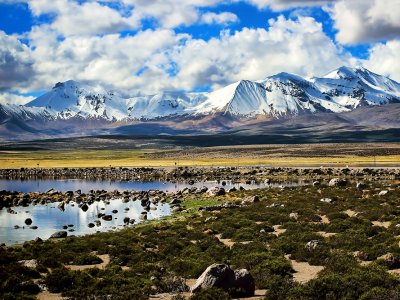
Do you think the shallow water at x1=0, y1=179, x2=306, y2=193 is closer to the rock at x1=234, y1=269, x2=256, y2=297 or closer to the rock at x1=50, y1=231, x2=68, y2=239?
the rock at x1=50, y1=231, x2=68, y2=239

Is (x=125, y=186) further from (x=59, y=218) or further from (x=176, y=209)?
(x=59, y=218)

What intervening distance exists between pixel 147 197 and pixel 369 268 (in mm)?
40824

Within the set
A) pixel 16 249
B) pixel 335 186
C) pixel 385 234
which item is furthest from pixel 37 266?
pixel 335 186

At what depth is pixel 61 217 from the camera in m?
46.1

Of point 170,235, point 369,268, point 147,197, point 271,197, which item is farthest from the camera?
point 147,197

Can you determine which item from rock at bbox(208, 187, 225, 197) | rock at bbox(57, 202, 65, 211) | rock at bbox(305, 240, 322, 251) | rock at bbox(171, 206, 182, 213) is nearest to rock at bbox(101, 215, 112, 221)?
rock at bbox(171, 206, 182, 213)

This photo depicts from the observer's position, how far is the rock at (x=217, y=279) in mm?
18562

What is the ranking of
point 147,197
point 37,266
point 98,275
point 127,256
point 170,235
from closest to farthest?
point 98,275, point 37,266, point 127,256, point 170,235, point 147,197

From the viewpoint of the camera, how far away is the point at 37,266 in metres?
24.0

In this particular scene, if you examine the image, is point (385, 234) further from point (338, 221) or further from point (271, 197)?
point (271, 197)

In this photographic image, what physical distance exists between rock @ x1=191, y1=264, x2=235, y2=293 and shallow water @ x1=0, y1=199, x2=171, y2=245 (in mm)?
19735

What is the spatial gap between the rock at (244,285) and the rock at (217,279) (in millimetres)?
230

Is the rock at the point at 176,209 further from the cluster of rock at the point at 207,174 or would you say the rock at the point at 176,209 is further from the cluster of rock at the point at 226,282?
the cluster of rock at the point at 207,174

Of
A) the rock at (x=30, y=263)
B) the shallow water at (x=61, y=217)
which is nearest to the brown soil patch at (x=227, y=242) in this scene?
Result: the rock at (x=30, y=263)
